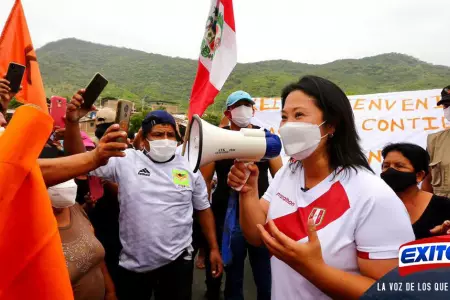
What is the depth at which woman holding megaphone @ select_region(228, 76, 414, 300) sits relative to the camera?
1.23 meters

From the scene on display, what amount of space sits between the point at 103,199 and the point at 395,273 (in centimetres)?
259

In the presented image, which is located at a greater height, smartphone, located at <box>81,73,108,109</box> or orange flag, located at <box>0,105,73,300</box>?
smartphone, located at <box>81,73,108,109</box>

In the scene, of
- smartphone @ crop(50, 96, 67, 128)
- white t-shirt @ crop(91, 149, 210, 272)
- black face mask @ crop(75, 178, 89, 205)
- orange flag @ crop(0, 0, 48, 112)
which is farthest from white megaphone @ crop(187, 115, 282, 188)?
orange flag @ crop(0, 0, 48, 112)

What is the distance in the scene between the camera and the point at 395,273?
0.81 metres

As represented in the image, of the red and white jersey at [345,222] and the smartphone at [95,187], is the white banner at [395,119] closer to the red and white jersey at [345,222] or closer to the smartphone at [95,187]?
the smartphone at [95,187]

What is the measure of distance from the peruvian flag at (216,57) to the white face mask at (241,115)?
1.23 ft

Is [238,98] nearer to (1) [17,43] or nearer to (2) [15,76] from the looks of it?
(2) [15,76]

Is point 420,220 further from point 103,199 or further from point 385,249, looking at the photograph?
point 103,199

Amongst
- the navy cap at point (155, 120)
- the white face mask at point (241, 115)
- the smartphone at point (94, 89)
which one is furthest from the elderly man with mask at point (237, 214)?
the smartphone at point (94, 89)

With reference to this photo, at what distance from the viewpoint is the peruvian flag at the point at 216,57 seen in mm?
3490

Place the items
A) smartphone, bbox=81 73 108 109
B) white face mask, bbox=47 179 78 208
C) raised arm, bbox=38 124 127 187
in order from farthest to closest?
white face mask, bbox=47 179 78 208 < smartphone, bbox=81 73 108 109 < raised arm, bbox=38 124 127 187

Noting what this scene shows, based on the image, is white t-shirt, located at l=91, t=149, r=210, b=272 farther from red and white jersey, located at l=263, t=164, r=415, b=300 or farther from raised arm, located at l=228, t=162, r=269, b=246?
red and white jersey, located at l=263, t=164, r=415, b=300

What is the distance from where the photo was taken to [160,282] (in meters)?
2.46

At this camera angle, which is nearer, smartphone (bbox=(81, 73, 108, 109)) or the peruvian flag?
smartphone (bbox=(81, 73, 108, 109))
